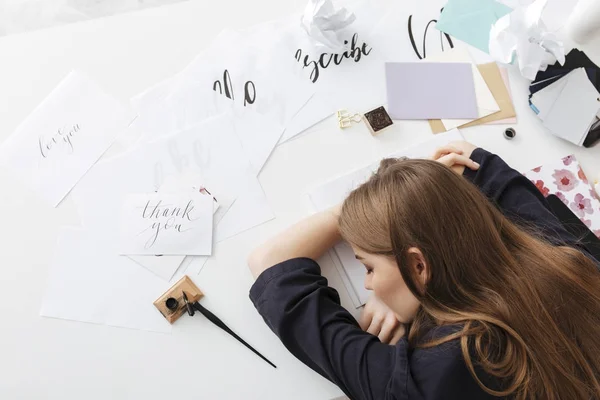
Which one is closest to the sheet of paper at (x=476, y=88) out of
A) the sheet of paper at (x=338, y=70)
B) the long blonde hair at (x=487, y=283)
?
the sheet of paper at (x=338, y=70)

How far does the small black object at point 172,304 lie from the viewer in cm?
69

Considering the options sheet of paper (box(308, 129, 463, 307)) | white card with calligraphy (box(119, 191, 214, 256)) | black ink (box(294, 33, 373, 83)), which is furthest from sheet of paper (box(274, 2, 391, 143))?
white card with calligraphy (box(119, 191, 214, 256))

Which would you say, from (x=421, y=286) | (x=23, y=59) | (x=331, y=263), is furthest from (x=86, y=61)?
(x=421, y=286)

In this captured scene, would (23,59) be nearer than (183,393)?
No

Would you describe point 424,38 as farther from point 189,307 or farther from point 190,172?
point 189,307

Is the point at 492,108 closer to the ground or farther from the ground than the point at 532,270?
farther from the ground

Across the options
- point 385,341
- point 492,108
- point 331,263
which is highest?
point 492,108

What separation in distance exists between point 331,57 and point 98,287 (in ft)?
1.72

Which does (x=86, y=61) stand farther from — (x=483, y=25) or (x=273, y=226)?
(x=483, y=25)

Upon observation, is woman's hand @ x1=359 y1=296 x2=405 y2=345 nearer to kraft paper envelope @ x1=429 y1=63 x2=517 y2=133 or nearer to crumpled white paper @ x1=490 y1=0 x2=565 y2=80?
kraft paper envelope @ x1=429 y1=63 x2=517 y2=133

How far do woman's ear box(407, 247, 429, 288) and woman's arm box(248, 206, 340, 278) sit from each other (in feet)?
0.48

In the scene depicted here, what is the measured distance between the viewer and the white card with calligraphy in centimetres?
72

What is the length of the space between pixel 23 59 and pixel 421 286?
723 mm

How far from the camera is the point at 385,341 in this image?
0.68m
